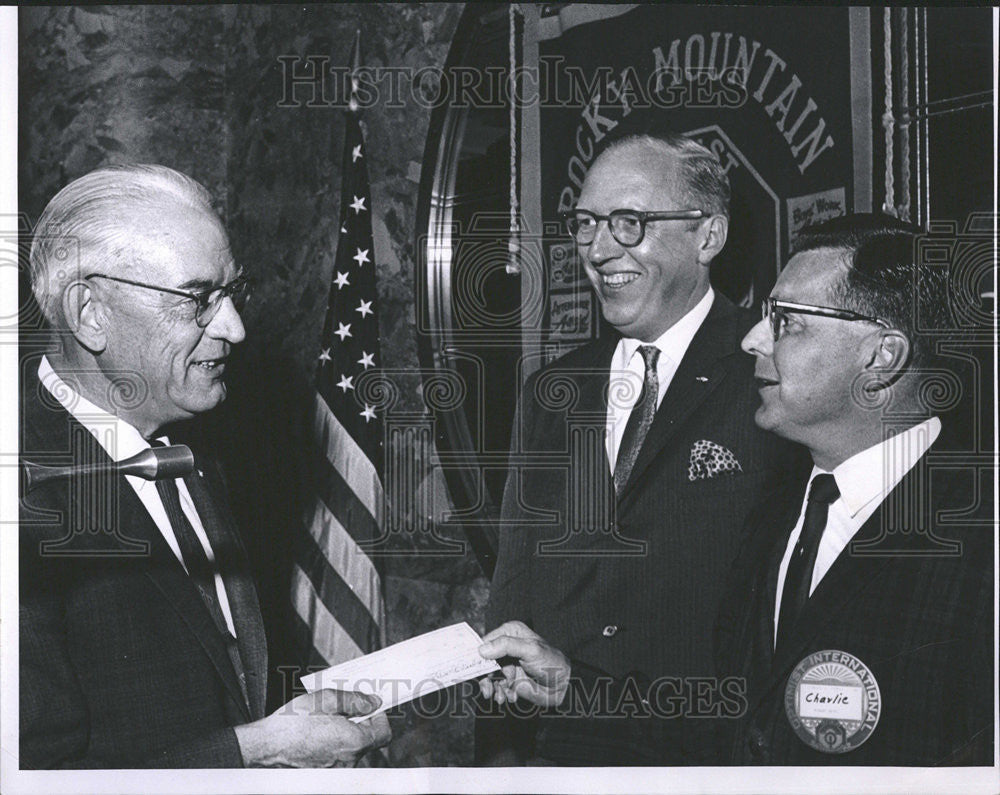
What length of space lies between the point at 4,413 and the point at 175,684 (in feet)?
2.88

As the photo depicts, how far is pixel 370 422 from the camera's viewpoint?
3.50 metres

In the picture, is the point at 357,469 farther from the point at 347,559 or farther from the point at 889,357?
the point at 889,357

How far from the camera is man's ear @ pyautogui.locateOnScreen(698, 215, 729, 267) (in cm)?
331

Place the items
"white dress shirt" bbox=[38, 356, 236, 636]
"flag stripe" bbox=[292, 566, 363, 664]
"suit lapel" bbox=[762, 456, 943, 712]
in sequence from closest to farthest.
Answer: "suit lapel" bbox=[762, 456, 943, 712], "white dress shirt" bbox=[38, 356, 236, 636], "flag stripe" bbox=[292, 566, 363, 664]

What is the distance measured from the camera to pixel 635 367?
3355mm

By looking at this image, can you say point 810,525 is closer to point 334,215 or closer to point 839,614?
point 839,614

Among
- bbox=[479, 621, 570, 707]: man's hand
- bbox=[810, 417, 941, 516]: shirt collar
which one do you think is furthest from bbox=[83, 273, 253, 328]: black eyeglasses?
bbox=[810, 417, 941, 516]: shirt collar

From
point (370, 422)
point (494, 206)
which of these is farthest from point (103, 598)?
point (494, 206)

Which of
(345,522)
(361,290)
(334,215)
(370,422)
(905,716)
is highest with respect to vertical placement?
(334,215)

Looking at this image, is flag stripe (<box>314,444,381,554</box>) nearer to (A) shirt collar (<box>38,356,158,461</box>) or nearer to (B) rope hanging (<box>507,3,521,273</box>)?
(A) shirt collar (<box>38,356,158,461</box>)

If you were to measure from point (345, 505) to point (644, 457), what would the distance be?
2.75 ft

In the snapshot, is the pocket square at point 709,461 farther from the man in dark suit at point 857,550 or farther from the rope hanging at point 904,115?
the rope hanging at point 904,115

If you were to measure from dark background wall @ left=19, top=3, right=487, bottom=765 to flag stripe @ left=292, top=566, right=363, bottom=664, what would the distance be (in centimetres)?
5

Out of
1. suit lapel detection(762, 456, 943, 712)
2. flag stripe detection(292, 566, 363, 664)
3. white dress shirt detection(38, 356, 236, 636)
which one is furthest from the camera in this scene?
flag stripe detection(292, 566, 363, 664)
